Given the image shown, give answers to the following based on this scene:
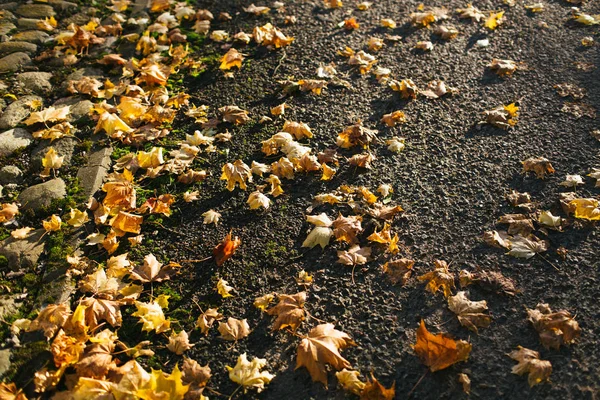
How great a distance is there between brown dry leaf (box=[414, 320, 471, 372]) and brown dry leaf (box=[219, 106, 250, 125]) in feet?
7.13

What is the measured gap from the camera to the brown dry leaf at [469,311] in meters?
2.57

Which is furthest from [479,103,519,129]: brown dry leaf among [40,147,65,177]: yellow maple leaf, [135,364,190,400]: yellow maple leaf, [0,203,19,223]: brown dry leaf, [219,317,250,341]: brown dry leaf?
[0,203,19,223]: brown dry leaf

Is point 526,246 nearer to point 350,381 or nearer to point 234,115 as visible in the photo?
point 350,381

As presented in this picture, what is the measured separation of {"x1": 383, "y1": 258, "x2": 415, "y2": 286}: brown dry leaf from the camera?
2842 mm

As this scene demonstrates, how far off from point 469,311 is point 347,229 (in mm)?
828

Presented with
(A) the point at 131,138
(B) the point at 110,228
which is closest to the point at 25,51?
(A) the point at 131,138

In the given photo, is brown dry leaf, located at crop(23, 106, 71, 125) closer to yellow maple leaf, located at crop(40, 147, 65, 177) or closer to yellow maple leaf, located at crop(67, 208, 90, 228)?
yellow maple leaf, located at crop(40, 147, 65, 177)

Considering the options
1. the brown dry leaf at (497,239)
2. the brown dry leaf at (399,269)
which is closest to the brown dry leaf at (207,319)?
the brown dry leaf at (399,269)

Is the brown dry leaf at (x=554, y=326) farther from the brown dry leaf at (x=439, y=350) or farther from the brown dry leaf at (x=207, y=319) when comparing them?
the brown dry leaf at (x=207, y=319)

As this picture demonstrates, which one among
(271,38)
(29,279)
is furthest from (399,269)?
(271,38)

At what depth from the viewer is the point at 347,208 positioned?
10.8ft

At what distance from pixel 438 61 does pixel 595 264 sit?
7.54 ft

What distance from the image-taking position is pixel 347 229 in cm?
308

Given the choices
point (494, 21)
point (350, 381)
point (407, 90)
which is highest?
point (494, 21)
